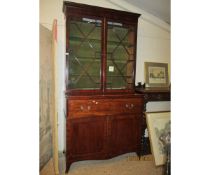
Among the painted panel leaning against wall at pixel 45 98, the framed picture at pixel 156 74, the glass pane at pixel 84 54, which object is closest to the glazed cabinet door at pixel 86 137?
the painted panel leaning against wall at pixel 45 98

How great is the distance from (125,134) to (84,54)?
1273mm

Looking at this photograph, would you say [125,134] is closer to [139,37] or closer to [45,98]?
[45,98]

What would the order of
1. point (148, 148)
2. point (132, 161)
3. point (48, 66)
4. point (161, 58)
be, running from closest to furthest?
point (48, 66)
point (132, 161)
point (148, 148)
point (161, 58)

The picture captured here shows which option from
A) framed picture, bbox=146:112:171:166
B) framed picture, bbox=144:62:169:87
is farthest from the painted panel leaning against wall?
framed picture, bbox=144:62:169:87

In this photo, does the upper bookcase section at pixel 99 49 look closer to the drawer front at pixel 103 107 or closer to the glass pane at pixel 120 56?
the glass pane at pixel 120 56

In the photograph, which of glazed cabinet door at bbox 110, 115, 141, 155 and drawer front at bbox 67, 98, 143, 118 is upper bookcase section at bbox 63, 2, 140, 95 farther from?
glazed cabinet door at bbox 110, 115, 141, 155

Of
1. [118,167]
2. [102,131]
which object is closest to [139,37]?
[102,131]

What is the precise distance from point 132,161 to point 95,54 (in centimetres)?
164

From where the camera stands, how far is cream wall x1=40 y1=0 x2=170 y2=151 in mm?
2551

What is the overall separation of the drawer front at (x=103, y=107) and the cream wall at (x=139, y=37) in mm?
539
